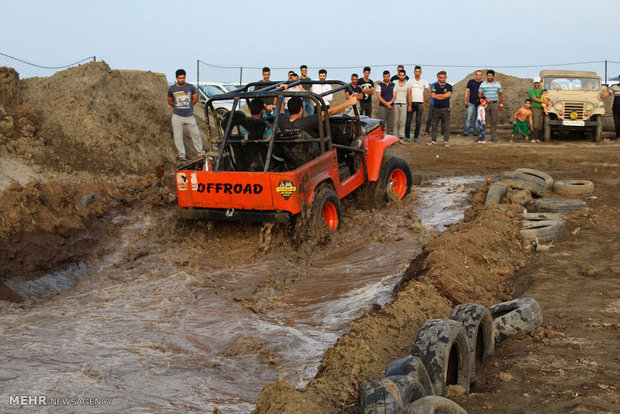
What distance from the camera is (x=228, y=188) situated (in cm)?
802

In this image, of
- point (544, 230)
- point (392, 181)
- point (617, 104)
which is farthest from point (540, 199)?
point (617, 104)

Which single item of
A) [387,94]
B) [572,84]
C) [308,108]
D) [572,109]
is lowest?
[308,108]

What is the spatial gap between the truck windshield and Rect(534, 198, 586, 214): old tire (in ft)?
33.1

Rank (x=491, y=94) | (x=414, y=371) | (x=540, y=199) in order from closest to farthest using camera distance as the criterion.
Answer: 1. (x=414, y=371)
2. (x=540, y=199)
3. (x=491, y=94)

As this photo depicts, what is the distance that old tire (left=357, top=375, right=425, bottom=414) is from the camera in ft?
11.0

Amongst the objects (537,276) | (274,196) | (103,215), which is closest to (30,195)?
(103,215)

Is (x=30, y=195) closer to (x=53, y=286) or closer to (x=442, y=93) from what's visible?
(x=53, y=286)

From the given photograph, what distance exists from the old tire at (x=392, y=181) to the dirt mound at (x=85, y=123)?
5.55m

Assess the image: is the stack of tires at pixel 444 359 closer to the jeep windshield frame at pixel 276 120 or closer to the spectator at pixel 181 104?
the jeep windshield frame at pixel 276 120

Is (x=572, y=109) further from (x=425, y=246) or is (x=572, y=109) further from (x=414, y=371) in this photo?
(x=414, y=371)

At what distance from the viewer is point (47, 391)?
15.0 ft

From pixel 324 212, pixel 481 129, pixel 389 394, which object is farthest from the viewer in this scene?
pixel 481 129

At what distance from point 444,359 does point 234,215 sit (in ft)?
14.9

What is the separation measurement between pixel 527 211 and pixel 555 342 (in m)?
4.75
